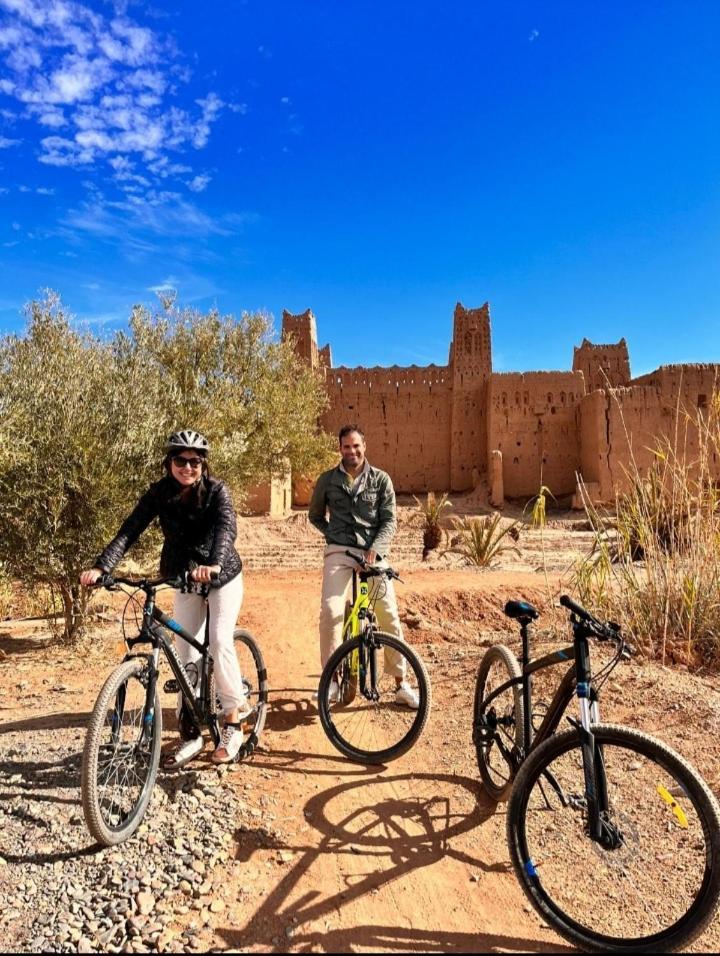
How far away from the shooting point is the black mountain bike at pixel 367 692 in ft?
12.0

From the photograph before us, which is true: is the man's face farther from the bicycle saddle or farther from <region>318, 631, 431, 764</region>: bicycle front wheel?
the bicycle saddle

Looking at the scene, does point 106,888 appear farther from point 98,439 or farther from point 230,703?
point 98,439

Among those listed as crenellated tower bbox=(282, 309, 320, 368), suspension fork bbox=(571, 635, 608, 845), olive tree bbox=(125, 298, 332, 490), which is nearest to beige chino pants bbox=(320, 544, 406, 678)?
suspension fork bbox=(571, 635, 608, 845)

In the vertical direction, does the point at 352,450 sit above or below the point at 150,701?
above

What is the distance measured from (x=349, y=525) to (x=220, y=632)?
4.56 ft

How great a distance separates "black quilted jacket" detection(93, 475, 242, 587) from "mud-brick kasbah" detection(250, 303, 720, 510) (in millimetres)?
21655

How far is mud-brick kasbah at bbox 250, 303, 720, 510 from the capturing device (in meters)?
26.2

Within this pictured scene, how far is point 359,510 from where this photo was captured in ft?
14.7

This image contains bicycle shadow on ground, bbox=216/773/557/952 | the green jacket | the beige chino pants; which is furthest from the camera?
the green jacket

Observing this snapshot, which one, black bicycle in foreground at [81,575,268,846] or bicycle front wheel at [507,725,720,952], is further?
black bicycle in foreground at [81,575,268,846]

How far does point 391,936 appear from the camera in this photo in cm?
222

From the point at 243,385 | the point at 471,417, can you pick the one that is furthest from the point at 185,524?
the point at 471,417

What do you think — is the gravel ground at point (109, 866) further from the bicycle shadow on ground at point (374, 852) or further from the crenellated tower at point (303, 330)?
the crenellated tower at point (303, 330)

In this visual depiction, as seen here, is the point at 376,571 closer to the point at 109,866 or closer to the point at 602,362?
the point at 109,866
